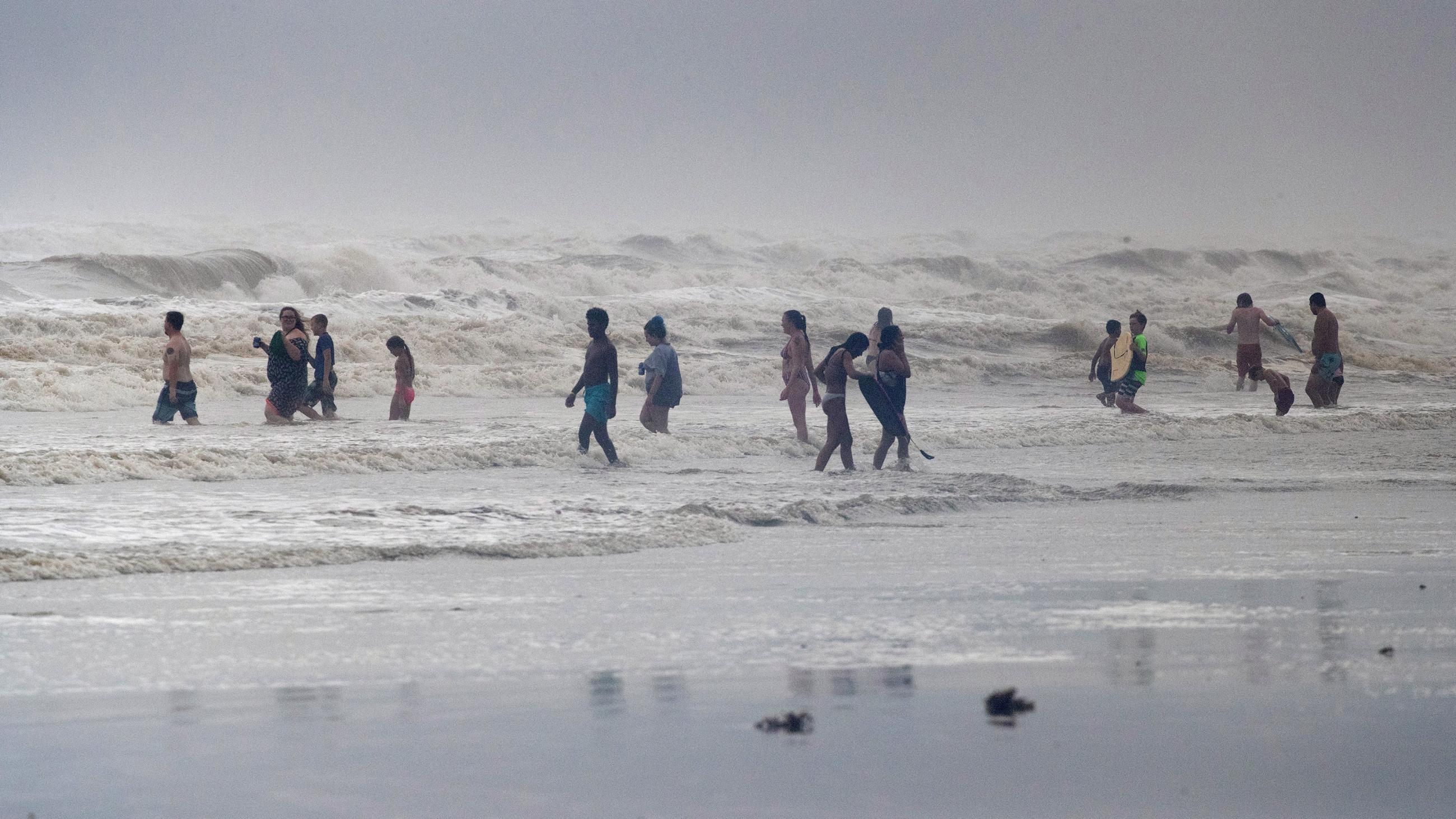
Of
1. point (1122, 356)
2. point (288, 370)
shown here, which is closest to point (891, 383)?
point (288, 370)

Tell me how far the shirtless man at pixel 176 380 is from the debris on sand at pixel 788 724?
12.6m

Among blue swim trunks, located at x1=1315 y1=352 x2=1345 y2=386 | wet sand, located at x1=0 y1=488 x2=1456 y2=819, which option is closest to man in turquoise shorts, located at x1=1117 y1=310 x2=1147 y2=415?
blue swim trunks, located at x1=1315 y1=352 x2=1345 y2=386

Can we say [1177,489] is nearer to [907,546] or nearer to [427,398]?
[907,546]

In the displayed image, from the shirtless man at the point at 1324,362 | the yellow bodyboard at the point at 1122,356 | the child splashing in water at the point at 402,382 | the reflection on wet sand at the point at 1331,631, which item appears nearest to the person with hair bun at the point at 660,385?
the child splashing in water at the point at 402,382

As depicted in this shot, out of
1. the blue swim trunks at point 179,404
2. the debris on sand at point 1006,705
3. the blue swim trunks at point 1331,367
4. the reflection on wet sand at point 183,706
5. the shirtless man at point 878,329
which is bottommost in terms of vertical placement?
the reflection on wet sand at point 183,706

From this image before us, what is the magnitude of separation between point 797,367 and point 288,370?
225 inches

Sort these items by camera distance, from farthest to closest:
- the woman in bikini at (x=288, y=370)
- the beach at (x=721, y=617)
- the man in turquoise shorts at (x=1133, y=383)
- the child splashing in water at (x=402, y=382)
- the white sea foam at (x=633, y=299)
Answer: the white sea foam at (x=633, y=299), the man in turquoise shorts at (x=1133, y=383), the child splashing in water at (x=402, y=382), the woman in bikini at (x=288, y=370), the beach at (x=721, y=617)

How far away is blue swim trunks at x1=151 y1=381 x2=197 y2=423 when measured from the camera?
16734mm

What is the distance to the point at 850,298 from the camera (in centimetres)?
5738

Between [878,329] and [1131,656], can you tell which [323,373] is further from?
[1131,656]

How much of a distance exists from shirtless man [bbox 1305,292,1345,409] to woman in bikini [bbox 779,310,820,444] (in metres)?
8.60

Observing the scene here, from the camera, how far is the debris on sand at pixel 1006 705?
459 cm

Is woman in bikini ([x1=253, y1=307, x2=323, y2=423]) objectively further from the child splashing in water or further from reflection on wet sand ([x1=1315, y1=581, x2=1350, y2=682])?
reflection on wet sand ([x1=1315, y1=581, x2=1350, y2=682])

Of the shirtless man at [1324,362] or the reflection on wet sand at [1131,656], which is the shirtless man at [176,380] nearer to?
the reflection on wet sand at [1131,656]
